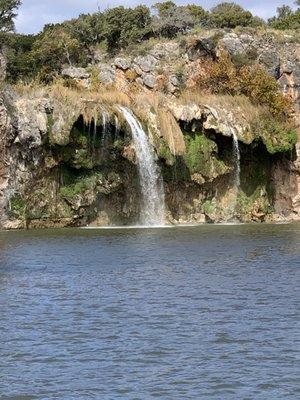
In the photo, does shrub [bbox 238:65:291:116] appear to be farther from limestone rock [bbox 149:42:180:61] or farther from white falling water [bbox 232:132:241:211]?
limestone rock [bbox 149:42:180:61]

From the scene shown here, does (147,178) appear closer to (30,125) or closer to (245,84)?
(30,125)

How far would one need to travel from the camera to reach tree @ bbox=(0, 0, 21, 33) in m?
85.4

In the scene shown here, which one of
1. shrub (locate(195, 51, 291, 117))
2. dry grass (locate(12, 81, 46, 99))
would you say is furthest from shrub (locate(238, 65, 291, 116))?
dry grass (locate(12, 81, 46, 99))

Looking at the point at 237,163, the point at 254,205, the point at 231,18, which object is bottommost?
the point at 254,205

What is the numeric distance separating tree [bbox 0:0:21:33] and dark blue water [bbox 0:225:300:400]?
185 feet

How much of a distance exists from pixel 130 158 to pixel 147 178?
6.36ft

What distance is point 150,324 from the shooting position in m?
18.8

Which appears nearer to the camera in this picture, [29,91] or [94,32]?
[29,91]

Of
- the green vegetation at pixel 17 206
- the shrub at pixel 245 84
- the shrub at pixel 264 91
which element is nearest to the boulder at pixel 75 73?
the shrub at pixel 245 84

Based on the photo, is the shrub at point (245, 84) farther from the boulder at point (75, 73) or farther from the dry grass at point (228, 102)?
the boulder at point (75, 73)

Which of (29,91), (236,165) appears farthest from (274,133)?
(29,91)

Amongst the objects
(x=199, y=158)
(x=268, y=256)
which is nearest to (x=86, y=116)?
(x=199, y=158)

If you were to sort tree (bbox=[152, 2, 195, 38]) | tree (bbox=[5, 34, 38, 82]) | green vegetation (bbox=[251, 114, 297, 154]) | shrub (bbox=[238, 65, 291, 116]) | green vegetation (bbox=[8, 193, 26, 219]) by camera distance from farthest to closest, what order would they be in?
tree (bbox=[152, 2, 195, 38]) → tree (bbox=[5, 34, 38, 82]) → shrub (bbox=[238, 65, 291, 116]) → green vegetation (bbox=[251, 114, 297, 154]) → green vegetation (bbox=[8, 193, 26, 219])

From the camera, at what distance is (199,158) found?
51.3 metres
